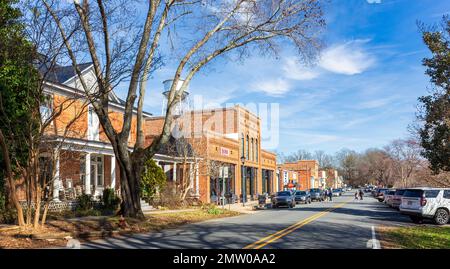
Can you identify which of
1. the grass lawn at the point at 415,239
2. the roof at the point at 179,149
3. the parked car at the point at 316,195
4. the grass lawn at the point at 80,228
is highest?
the roof at the point at 179,149

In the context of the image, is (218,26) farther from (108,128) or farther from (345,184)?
(345,184)

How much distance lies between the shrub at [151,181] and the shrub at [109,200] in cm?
363

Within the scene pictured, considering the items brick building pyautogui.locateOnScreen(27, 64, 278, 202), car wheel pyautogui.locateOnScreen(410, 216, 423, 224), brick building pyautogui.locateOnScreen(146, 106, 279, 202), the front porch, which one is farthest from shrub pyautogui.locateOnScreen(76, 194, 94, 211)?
car wheel pyautogui.locateOnScreen(410, 216, 423, 224)

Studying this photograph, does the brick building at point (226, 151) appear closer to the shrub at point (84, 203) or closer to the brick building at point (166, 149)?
the brick building at point (166, 149)

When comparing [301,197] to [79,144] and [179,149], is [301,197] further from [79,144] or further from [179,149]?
[79,144]

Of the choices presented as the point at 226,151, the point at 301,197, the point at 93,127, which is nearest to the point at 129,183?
the point at 93,127

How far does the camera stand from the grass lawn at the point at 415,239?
484 inches

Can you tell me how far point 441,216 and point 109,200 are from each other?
17.8 m

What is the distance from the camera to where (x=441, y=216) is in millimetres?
20328

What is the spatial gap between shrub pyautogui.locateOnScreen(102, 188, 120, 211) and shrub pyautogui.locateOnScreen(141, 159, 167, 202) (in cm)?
363

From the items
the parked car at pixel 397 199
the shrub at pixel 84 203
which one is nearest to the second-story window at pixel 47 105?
the shrub at pixel 84 203

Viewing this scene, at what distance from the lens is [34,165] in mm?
14664

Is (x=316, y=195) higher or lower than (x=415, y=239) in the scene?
lower

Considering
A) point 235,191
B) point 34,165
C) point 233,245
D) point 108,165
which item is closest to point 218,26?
point 34,165
